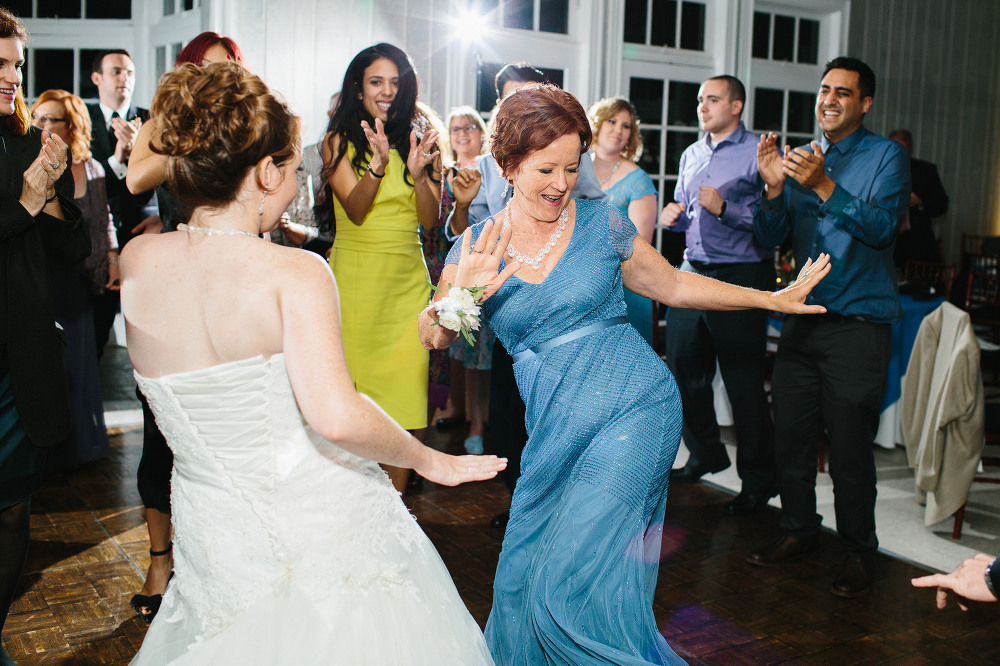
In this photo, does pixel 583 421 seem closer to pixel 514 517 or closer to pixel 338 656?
pixel 514 517

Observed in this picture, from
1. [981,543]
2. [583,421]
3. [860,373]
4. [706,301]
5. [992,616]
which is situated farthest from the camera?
[981,543]

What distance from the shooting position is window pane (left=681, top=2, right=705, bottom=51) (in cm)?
730

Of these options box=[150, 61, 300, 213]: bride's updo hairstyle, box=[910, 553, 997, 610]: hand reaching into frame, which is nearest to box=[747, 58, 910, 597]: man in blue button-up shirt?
box=[910, 553, 997, 610]: hand reaching into frame

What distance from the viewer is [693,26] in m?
7.36

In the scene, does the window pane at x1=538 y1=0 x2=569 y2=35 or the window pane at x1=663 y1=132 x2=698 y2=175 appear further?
the window pane at x1=663 y1=132 x2=698 y2=175

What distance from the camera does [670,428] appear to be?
2.19m

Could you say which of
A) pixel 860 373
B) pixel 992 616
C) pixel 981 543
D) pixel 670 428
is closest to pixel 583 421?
pixel 670 428

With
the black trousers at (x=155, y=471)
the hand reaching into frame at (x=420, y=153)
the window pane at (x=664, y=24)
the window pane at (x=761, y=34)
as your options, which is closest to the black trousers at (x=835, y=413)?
the hand reaching into frame at (x=420, y=153)

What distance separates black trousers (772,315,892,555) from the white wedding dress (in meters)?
2.10

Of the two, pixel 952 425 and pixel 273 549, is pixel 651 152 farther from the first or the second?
pixel 273 549

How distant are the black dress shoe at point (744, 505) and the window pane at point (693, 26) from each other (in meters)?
4.65

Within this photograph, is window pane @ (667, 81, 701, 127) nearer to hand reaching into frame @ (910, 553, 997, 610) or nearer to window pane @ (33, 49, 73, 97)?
window pane @ (33, 49, 73, 97)

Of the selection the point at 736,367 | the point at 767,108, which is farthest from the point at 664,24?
the point at 736,367

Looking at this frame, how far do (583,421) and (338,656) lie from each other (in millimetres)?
947
